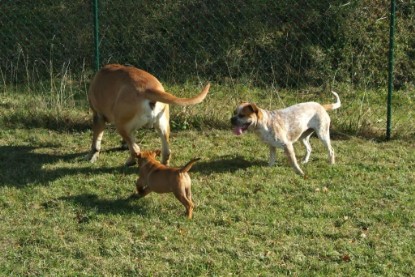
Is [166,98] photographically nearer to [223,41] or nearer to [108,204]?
[108,204]

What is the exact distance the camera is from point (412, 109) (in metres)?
10.1

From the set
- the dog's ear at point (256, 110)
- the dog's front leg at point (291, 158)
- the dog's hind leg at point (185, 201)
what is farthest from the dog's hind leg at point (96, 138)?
the dog's front leg at point (291, 158)

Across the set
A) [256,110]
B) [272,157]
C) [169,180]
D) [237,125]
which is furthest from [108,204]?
[272,157]

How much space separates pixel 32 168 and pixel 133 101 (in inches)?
59.7

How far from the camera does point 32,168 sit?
7.25 metres

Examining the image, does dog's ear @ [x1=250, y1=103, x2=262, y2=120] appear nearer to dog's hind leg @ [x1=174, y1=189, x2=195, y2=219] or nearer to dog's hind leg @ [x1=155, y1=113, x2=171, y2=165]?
dog's hind leg @ [x1=155, y1=113, x2=171, y2=165]

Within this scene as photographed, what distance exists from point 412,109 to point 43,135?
5.74 metres

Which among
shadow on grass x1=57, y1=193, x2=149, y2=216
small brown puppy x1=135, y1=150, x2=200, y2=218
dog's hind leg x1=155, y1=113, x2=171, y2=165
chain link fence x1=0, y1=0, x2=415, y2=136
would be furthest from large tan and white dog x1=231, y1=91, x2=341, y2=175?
chain link fence x1=0, y1=0, x2=415, y2=136

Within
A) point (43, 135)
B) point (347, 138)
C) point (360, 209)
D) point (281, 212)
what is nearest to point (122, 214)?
point (281, 212)

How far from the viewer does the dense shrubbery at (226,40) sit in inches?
455

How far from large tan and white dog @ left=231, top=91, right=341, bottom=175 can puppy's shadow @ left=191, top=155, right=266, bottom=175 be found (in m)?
0.29

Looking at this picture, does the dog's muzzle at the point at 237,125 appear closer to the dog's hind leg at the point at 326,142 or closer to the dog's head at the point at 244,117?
the dog's head at the point at 244,117

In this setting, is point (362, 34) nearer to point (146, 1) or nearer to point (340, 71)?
point (340, 71)

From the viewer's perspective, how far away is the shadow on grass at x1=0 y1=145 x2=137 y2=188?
688 centimetres
